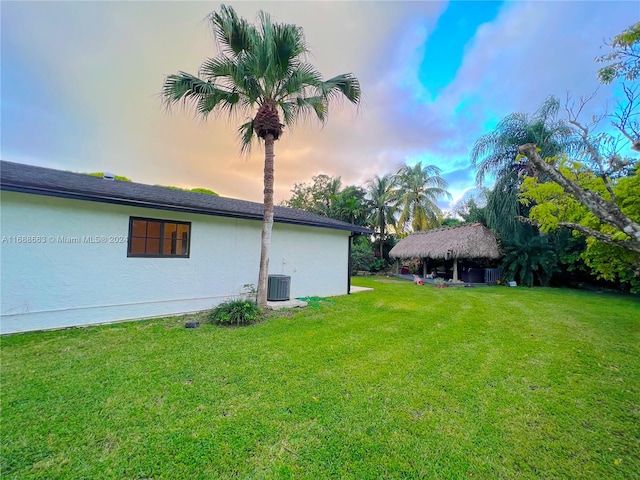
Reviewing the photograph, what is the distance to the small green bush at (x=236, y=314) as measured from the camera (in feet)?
18.8

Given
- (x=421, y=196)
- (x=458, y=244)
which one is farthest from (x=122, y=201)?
(x=421, y=196)

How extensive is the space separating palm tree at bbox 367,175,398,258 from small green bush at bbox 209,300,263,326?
1870 centimetres

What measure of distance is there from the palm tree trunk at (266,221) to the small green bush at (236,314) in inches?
22.8

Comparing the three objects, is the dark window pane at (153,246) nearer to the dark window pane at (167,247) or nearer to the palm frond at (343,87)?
the dark window pane at (167,247)

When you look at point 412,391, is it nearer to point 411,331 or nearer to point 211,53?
point 411,331

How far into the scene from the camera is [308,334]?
523 cm

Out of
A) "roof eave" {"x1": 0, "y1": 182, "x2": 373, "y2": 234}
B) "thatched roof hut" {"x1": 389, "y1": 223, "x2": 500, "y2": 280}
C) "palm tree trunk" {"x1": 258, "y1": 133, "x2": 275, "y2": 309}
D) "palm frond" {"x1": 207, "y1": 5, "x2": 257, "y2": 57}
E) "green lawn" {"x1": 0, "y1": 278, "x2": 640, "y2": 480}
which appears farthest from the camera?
"thatched roof hut" {"x1": 389, "y1": 223, "x2": 500, "y2": 280}

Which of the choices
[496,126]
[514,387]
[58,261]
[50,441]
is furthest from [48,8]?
[496,126]

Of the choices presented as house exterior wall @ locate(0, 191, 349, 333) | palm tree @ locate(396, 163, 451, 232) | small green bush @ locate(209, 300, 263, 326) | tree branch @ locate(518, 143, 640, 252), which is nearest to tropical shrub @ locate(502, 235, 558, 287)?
palm tree @ locate(396, 163, 451, 232)

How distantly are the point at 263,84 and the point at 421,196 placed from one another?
1898 centimetres

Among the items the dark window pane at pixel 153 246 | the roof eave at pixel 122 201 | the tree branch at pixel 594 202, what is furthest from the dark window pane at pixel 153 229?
the tree branch at pixel 594 202

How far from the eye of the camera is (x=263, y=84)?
6371mm

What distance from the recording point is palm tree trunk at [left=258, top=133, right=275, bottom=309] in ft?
21.6

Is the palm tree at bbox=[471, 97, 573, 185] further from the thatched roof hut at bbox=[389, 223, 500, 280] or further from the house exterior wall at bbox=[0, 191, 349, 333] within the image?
the house exterior wall at bbox=[0, 191, 349, 333]
